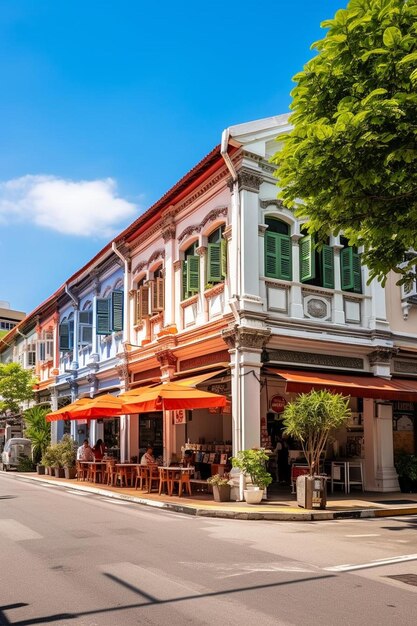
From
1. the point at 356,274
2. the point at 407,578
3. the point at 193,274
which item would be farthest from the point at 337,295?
the point at 407,578

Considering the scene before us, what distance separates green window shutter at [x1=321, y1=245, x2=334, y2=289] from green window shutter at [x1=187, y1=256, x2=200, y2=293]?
3.64 metres

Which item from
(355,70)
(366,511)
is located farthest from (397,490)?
(355,70)

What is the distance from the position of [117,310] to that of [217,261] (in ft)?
29.0

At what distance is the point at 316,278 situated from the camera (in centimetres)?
1895

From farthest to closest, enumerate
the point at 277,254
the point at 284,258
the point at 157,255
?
the point at 157,255 < the point at 284,258 < the point at 277,254

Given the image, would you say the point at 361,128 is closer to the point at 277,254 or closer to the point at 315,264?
the point at 277,254

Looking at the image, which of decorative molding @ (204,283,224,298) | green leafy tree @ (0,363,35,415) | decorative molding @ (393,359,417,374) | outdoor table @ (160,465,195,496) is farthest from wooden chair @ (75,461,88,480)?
green leafy tree @ (0,363,35,415)

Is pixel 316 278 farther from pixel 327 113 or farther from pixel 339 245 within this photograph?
pixel 327 113

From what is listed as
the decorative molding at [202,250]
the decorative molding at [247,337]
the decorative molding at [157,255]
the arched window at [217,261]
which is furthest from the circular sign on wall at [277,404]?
the decorative molding at [157,255]

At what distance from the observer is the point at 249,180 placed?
17.6 meters

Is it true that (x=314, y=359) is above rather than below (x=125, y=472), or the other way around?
above

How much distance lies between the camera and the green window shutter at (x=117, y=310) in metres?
25.9

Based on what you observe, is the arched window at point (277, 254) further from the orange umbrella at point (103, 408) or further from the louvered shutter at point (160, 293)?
the orange umbrella at point (103, 408)

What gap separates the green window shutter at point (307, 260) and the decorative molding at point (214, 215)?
2.29 m
